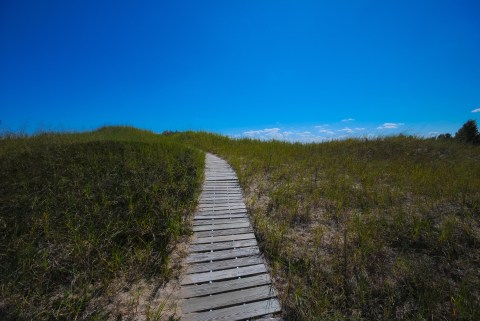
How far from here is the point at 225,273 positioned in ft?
12.7

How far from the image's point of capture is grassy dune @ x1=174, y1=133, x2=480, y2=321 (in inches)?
136

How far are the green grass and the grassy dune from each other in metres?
2.12

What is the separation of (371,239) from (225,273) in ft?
9.85

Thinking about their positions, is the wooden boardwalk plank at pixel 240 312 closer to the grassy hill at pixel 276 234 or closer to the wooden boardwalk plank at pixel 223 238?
the grassy hill at pixel 276 234

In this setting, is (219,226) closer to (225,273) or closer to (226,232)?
(226,232)

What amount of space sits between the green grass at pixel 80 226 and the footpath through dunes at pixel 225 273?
0.51m

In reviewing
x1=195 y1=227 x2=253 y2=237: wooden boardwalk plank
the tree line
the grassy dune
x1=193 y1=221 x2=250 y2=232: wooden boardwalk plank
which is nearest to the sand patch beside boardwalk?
x1=195 y1=227 x2=253 y2=237: wooden boardwalk plank

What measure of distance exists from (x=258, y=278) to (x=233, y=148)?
37.0 feet

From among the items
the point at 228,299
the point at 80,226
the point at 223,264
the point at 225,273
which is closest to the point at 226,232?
the point at 223,264

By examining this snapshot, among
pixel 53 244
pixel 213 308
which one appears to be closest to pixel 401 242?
pixel 213 308

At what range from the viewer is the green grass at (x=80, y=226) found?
133 inches

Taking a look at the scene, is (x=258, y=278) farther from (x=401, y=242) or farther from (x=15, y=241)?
(x=15, y=241)

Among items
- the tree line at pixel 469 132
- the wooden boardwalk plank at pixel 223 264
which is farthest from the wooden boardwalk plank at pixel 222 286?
the tree line at pixel 469 132

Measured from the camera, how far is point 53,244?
4156 mm
